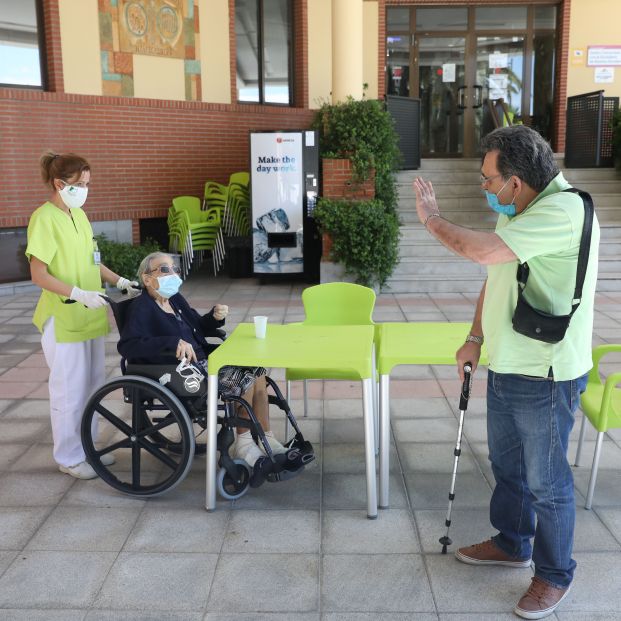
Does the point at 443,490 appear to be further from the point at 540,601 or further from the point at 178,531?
the point at 178,531

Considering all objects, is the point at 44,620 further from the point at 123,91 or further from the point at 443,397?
the point at 123,91

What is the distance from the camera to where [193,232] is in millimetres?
9727

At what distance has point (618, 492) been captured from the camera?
340 centimetres

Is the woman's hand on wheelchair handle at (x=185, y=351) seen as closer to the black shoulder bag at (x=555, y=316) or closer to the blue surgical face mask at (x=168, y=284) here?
the blue surgical face mask at (x=168, y=284)

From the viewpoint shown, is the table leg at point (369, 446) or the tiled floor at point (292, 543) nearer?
the tiled floor at point (292, 543)

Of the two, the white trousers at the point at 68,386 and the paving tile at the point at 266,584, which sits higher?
the white trousers at the point at 68,386

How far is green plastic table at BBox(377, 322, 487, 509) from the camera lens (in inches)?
124

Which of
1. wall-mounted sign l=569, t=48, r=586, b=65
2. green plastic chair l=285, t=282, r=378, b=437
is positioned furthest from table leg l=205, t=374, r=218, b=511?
wall-mounted sign l=569, t=48, r=586, b=65

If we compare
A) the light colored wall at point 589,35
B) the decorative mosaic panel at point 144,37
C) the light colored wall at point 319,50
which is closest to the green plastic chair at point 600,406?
the decorative mosaic panel at point 144,37

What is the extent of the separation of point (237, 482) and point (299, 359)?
0.68 metres

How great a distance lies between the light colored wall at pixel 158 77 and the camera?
33.2ft

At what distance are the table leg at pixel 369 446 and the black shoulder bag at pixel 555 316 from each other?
896mm

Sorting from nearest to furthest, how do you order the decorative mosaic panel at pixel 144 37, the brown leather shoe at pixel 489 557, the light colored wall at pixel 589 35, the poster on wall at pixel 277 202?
1. the brown leather shoe at pixel 489 557
2. the poster on wall at pixel 277 202
3. the decorative mosaic panel at pixel 144 37
4. the light colored wall at pixel 589 35

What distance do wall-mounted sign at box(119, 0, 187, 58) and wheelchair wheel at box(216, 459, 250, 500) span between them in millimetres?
8092
